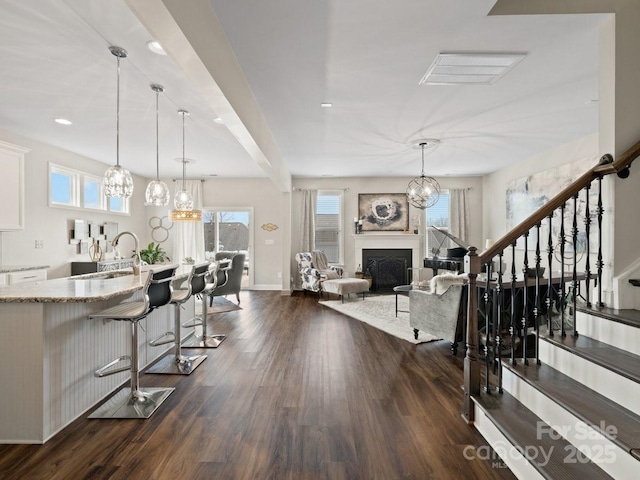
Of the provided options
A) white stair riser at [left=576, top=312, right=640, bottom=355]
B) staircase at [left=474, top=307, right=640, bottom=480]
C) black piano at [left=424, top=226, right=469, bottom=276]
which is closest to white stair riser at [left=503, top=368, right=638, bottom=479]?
staircase at [left=474, top=307, right=640, bottom=480]

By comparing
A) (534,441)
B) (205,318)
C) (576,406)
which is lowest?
(534,441)

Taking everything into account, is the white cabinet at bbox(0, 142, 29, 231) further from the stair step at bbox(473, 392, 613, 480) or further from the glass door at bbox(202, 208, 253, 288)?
the stair step at bbox(473, 392, 613, 480)

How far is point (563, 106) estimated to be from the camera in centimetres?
383

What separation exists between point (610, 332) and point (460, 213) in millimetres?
6131

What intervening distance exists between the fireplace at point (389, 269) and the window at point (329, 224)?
807 millimetres

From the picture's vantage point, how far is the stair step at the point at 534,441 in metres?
1.50

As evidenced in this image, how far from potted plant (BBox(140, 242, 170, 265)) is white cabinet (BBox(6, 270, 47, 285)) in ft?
9.24

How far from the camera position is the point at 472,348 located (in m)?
2.30

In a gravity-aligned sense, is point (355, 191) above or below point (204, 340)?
above

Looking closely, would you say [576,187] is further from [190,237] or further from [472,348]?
[190,237]

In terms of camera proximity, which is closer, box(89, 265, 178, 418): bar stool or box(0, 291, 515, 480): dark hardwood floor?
box(0, 291, 515, 480): dark hardwood floor

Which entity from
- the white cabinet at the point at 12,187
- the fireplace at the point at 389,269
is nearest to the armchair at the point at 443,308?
the fireplace at the point at 389,269

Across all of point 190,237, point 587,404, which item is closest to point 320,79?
point 587,404

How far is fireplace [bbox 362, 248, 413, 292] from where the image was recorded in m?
7.86
